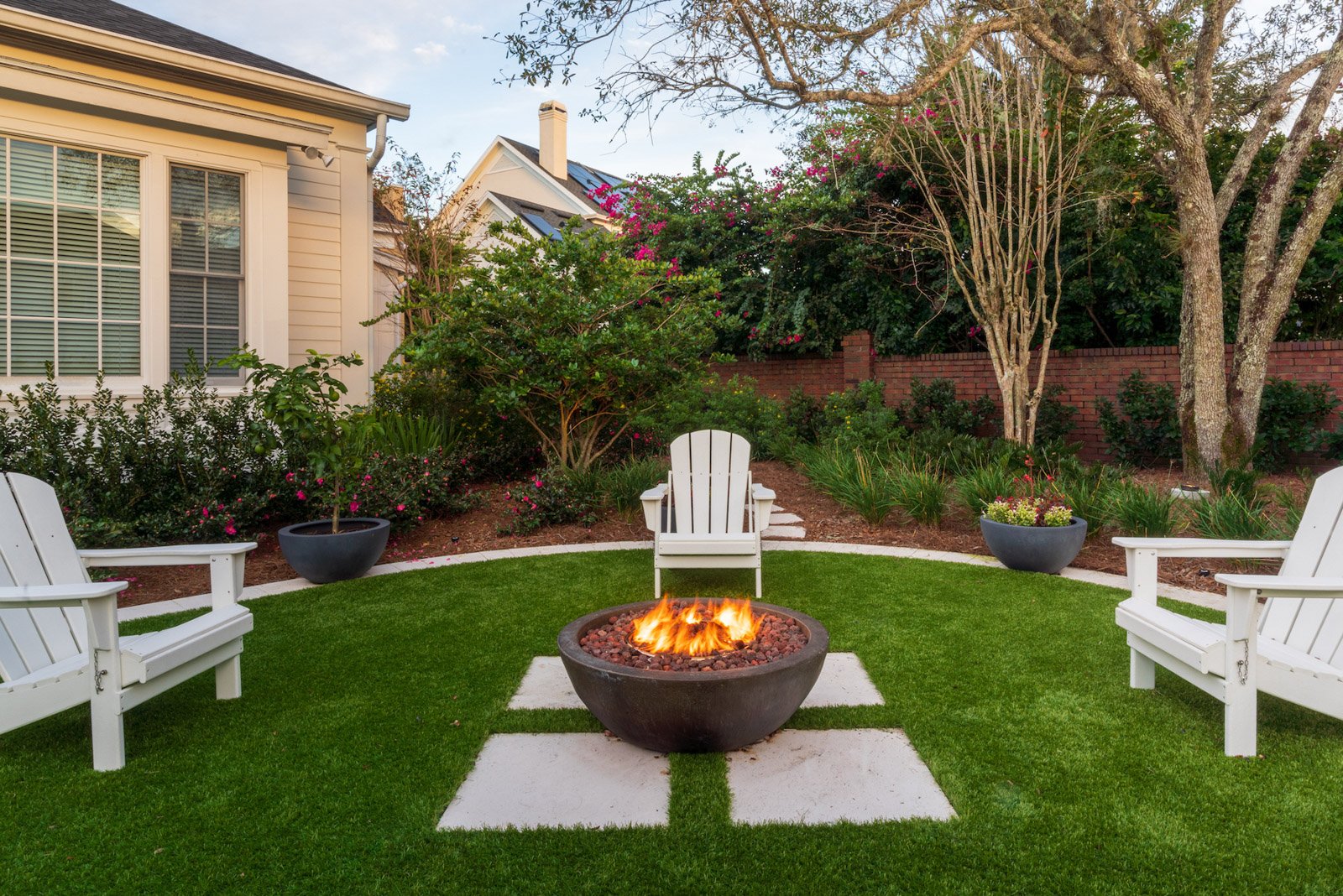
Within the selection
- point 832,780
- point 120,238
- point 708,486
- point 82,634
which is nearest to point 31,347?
point 120,238

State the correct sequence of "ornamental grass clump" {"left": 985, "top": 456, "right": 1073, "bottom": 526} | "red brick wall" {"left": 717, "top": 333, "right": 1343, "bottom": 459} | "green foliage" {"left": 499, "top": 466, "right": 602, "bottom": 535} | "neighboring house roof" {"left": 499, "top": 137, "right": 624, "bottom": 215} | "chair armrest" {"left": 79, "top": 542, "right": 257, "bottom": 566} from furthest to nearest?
1. "neighboring house roof" {"left": 499, "top": 137, "right": 624, "bottom": 215}
2. "red brick wall" {"left": 717, "top": 333, "right": 1343, "bottom": 459}
3. "green foliage" {"left": 499, "top": 466, "right": 602, "bottom": 535}
4. "ornamental grass clump" {"left": 985, "top": 456, "right": 1073, "bottom": 526}
5. "chair armrest" {"left": 79, "top": 542, "right": 257, "bottom": 566}

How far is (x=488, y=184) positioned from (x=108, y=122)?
13.7m

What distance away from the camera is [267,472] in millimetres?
5430

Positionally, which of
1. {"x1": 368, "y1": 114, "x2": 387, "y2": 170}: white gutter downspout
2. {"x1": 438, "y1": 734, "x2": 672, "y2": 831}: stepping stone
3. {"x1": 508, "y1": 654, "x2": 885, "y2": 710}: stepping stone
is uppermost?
{"x1": 368, "y1": 114, "x2": 387, "y2": 170}: white gutter downspout

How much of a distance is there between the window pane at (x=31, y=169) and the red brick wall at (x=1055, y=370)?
767 cm

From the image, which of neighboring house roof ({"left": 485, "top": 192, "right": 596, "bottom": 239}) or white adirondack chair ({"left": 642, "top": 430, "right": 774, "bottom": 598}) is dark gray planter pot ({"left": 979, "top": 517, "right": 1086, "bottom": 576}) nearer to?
white adirondack chair ({"left": 642, "top": 430, "right": 774, "bottom": 598})

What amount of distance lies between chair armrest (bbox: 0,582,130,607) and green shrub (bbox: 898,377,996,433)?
25.6ft

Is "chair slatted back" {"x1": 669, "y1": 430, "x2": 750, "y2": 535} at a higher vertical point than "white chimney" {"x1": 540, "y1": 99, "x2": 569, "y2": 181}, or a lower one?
lower

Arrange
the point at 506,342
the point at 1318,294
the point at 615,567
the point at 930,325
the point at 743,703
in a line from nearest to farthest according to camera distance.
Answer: the point at 743,703, the point at 615,567, the point at 506,342, the point at 1318,294, the point at 930,325

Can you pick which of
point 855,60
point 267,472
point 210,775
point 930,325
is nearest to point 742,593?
point 210,775

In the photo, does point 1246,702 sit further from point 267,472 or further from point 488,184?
point 488,184

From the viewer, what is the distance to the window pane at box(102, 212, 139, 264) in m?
5.56

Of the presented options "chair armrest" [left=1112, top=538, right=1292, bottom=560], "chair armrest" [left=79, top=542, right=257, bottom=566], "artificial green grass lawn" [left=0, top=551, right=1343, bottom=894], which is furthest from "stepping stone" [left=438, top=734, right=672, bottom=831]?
"chair armrest" [left=1112, top=538, right=1292, bottom=560]

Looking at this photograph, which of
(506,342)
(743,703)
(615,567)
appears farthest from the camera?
(506,342)
